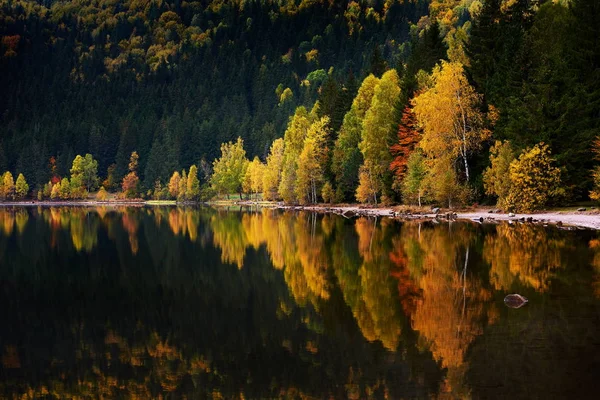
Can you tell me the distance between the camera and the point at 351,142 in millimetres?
85812

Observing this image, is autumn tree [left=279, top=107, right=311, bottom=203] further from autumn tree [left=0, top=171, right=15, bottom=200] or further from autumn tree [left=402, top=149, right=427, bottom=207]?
autumn tree [left=0, top=171, right=15, bottom=200]

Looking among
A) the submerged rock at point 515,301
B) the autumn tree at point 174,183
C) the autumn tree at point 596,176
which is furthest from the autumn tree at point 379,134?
the autumn tree at point 174,183

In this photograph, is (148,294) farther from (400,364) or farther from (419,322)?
(400,364)

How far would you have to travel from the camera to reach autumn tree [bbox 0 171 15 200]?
191m

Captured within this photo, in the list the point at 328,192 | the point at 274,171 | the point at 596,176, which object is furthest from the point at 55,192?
the point at 596,176

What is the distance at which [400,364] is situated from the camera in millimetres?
14344

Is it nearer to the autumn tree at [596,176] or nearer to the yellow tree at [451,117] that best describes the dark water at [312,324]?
the autumn tree at [596,176]

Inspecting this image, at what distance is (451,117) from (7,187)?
16607cm

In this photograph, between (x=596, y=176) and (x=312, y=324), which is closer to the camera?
(x=312, y=324)

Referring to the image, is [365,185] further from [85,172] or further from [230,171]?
[85,172]

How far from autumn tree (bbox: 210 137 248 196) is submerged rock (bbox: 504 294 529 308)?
12737cm

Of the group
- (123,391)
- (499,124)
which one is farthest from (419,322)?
(499,124)

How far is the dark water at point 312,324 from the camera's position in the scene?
1347 centimetres

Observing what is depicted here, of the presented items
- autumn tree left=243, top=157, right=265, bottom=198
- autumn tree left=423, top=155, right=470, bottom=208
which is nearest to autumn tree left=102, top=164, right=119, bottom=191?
autumn tree left=243, top=157, right=265, bottom=198
